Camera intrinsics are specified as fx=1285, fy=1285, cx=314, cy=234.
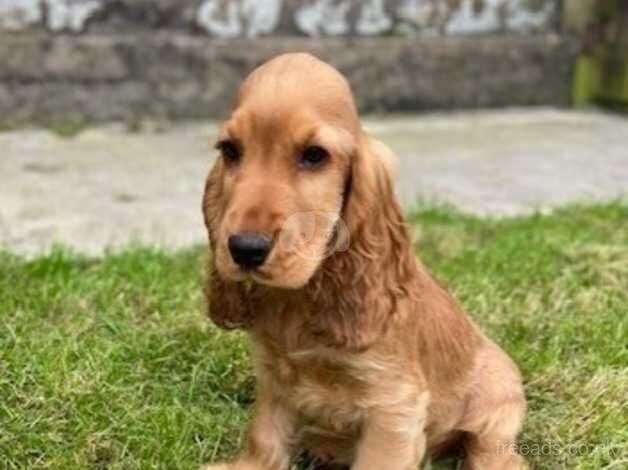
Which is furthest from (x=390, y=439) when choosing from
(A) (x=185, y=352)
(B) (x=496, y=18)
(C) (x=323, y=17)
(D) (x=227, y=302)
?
(B) (x=496, y=18)

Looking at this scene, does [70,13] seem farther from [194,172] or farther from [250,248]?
[250,248]

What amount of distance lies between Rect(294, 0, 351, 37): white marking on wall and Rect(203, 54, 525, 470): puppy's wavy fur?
5543 mm

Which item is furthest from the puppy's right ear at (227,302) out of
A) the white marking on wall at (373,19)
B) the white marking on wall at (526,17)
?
the white marking on wall at (526,17)

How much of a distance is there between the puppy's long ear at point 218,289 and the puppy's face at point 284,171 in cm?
9

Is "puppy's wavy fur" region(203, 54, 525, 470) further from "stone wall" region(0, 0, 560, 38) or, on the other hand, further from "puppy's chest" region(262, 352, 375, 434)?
"stone wall" region(0, 0, 560, 38)

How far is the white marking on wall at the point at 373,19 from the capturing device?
8906 mm

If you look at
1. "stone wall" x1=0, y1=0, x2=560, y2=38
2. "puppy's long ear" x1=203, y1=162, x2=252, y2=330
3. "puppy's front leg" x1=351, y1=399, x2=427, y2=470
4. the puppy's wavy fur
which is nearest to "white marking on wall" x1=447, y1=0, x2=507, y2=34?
"stone wall" x1=0, y1=0, x2=560, y2=38

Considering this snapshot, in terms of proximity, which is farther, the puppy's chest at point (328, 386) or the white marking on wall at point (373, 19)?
the white marking on wall at point (373, 19)

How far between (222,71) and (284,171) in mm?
5876

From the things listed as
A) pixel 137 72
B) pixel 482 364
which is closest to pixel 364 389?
pixel 482 364

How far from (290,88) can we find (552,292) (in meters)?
2.20

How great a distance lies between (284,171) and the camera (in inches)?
108

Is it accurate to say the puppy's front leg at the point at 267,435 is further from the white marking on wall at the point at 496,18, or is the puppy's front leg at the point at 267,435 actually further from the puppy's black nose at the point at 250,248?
the white marking on wall at the point at 496,18

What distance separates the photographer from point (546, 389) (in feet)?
12.6
